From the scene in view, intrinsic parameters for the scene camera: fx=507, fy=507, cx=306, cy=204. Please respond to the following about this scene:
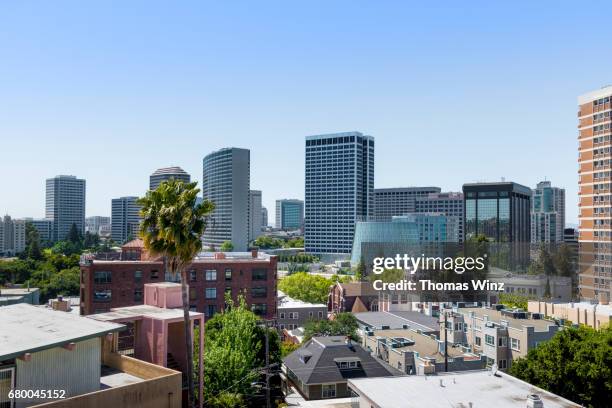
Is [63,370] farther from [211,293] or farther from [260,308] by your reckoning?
[260,308]

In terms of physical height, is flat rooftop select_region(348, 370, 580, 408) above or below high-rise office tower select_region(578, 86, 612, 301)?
below

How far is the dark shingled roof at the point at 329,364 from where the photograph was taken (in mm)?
48750

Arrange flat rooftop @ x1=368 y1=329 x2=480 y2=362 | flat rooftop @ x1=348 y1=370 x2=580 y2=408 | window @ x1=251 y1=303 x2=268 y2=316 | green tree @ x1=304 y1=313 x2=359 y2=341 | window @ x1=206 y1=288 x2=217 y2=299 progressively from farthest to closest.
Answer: window @ x1=251 y1=303 x2=268 y2=316 → window @ x1=206 y1=288 x2=217 y2=299 → green tree @ x1=304 y1=313 x2=359 y2=341 → flat rooftop @ x1=368 y1=329 x2=480 y2=362 → flat rooftop @ x1=348 y1=370 x2=580 y2=408

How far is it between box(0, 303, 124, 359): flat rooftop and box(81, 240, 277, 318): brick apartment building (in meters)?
46.6

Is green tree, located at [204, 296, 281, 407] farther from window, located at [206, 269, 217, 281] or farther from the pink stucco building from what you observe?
window, located at [206, 269, 217, 281]

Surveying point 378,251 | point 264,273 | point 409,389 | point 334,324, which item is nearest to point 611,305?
point 334,324

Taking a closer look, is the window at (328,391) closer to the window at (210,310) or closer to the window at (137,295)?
the window at (210,310)

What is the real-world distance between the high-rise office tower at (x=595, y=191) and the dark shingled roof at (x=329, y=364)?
214 ft

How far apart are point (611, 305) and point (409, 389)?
185 feet

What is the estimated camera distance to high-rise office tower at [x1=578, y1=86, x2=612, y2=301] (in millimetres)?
97312

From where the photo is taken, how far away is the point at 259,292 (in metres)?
80.1

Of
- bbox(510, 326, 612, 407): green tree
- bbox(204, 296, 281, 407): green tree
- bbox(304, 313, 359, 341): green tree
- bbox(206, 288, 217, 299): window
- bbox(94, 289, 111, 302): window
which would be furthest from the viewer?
bbox(206, 288, 217, 299): window

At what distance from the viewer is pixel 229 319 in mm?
46438

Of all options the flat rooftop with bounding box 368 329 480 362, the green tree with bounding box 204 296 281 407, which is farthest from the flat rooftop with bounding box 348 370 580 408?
Result: the flat rooftop with bounding box 368 329 480 362
